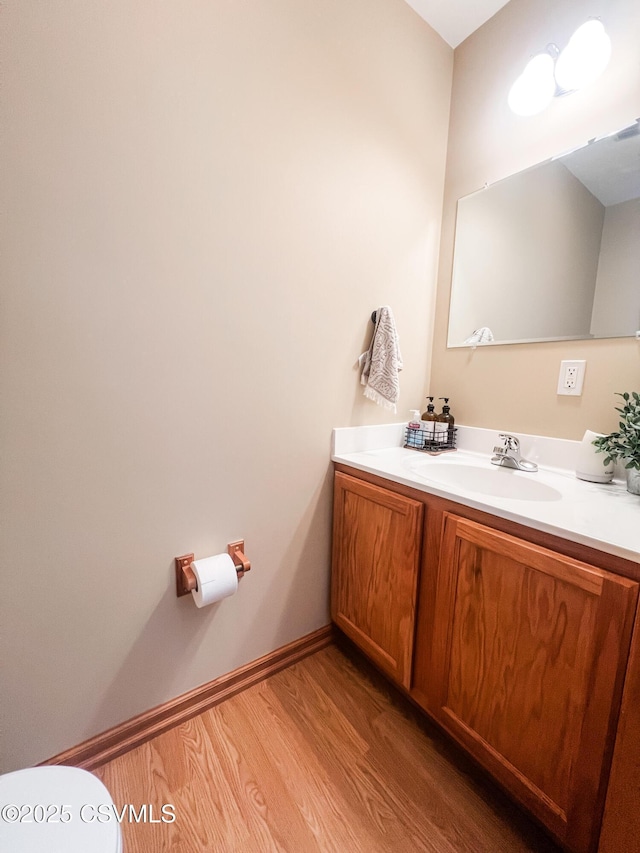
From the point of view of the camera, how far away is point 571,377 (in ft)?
3.95

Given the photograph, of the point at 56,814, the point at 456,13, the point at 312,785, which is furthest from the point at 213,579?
the point at 456,13

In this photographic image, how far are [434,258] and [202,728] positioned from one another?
6.84ft

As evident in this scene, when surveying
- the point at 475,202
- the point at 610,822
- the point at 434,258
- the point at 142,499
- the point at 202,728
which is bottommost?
the point at 202,728

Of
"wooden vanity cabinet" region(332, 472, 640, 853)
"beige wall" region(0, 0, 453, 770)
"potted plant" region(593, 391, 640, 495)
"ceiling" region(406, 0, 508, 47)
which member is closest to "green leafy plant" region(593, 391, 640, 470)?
"potted plant" region(593, 391, 640, 495)

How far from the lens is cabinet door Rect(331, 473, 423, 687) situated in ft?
3.54

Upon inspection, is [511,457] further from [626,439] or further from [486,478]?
[626,439]

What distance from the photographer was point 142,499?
994 millimetres

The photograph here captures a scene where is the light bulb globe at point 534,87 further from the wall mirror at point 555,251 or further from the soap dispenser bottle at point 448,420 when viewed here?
the soap dispenser bottle at point 448,420

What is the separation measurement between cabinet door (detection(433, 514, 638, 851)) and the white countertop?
6 centimetres

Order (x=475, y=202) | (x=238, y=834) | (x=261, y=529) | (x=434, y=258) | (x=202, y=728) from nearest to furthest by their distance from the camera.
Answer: (x=238, y=834)
(x=202, y=728)
(x=261, y=529)
(x=475, y=202)
(x=434, y=258)

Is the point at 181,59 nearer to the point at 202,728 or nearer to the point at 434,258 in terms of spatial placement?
the point at 434,258

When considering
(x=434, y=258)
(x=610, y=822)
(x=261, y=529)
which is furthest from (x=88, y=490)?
(x=434, y=258)

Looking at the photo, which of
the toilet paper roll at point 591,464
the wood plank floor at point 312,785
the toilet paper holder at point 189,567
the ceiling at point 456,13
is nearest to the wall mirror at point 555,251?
the toilet paper roll at point 591,464

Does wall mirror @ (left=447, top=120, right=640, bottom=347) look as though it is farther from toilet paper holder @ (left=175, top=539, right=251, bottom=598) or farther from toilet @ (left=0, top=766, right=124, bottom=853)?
toilet @ (left=0, top=766, right=124, bottom=853)
